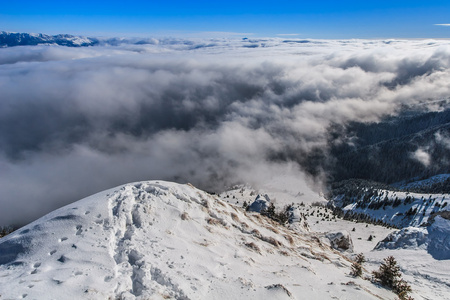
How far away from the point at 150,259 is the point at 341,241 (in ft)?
151

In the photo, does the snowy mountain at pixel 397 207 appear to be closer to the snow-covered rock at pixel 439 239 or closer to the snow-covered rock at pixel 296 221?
the snow-covered rock at pixel 296 221

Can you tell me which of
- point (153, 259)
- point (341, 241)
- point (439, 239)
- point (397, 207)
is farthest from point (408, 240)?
point (397, 207)

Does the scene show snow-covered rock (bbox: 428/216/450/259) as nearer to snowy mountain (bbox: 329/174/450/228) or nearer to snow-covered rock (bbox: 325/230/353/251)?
snow-covered rock (bbox: 325/230/353/251)

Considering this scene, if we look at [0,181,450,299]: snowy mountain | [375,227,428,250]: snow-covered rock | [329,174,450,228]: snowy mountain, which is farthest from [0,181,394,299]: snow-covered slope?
[329,174,450,228]: snowy mountain

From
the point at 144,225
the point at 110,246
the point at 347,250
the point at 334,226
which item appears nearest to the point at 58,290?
the point at 110,246

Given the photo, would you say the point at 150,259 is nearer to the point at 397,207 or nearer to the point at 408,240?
the point at 408,240

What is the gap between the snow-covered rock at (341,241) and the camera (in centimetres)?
5244

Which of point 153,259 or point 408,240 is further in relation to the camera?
point 408,240

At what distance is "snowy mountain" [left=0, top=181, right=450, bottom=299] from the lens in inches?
604

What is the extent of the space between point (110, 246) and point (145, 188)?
36.4ft

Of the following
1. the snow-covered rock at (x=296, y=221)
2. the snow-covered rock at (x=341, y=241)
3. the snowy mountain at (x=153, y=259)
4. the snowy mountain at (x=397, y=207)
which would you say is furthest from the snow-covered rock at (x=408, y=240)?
the snowy mountain at (x=397, y=207)

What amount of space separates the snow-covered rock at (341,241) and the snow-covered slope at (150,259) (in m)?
24.1

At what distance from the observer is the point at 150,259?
18.3 meters

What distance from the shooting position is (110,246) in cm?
1898
